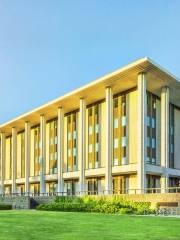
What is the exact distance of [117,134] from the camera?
5559 cm

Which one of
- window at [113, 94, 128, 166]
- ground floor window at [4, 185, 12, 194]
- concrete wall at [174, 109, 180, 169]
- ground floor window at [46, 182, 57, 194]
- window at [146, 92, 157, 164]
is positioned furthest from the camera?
ground floor window at [4, 185, 12, 194]

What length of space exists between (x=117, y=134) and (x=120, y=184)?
7028mm

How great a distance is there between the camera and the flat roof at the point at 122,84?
152ft

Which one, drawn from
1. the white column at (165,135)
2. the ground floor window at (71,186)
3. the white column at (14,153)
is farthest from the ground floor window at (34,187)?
the white column at (165,135)

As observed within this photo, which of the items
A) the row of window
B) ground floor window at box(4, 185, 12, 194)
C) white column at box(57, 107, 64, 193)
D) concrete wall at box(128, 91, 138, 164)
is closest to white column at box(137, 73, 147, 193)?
concrete wall at box(128, 91, 138, 164)

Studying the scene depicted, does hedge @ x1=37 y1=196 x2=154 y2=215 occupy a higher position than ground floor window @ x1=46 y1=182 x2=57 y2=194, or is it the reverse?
hedge @ x1=37 y1=196 x2=154 y2=215

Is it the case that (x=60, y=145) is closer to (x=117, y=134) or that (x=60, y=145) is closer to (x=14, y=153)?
(x=117, y=134)

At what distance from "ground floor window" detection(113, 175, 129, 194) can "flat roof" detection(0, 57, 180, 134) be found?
11.9 m

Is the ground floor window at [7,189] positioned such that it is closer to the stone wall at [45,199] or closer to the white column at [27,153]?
the white column at [27,153]

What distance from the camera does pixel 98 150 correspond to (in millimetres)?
58875

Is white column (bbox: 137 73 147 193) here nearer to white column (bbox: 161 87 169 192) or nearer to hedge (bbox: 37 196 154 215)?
white column (bbox: 161 87 169 192)

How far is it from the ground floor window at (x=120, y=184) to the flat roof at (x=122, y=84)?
39.2ft

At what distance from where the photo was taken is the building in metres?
48.4

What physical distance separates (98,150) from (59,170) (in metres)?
8.69
